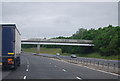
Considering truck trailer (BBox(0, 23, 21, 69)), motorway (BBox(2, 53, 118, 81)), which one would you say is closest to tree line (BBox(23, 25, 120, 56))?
motorway (BBox(2, 53, 118, 81))

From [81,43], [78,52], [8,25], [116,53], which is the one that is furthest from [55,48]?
[8,25]

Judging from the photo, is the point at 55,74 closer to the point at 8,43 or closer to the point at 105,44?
the point at 8,43

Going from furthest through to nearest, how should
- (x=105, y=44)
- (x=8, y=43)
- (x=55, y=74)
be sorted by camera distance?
1. (x=105, y=44)
2. (x=8, y=43)
3. (x=55, y=74)

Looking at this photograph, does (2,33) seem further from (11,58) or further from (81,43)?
(81,43)

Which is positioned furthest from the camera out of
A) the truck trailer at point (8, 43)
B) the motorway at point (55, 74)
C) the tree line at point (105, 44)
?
the tree line at point (105, 44)

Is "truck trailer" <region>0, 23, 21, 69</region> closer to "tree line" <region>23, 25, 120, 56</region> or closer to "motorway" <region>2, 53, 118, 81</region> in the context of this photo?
"motorway" <region>2, 53, 118, 81</region>

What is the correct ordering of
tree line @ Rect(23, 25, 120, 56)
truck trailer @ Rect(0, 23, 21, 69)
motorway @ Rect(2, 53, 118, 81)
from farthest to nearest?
tree line @ Rect(23, 25, 120, 56), truck trailer @ Rect(0, 23, 21, 69), motorway @ Rect(2, 53, 118, 81)

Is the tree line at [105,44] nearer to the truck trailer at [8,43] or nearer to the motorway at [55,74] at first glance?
the motorway at [55,74]

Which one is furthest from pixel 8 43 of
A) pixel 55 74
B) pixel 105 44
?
pixel 105 44

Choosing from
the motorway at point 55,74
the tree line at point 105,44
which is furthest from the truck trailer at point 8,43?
the tree line at point 105,44

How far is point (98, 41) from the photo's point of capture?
3952 inches

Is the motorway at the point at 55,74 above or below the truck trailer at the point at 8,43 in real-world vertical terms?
below

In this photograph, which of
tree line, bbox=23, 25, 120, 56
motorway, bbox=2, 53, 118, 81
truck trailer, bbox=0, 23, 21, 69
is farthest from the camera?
tree line, bbox=23, 25, 120, 56

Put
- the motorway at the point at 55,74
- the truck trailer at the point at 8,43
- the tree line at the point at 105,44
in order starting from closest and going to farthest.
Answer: the motorway at the point at 55,74, the truck trailer at the point at 8,43, the tree line at the point at 105,44
